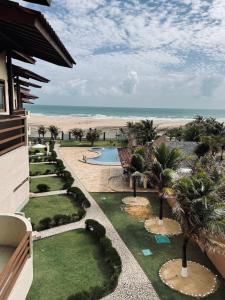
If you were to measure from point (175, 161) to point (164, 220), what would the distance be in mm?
4020

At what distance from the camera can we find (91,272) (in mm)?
13688

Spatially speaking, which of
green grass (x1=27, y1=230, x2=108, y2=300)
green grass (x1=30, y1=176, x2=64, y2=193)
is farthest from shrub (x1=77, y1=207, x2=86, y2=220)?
green grass (x1=30, y1=176, x2=64, y2=193)

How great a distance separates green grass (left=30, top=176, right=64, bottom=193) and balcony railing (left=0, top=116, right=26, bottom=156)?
7.61m

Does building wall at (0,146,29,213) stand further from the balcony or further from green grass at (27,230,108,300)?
the balcony

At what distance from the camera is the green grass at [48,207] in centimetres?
2007

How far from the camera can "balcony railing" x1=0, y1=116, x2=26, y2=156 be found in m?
14.1

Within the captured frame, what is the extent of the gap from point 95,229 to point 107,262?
2.90m

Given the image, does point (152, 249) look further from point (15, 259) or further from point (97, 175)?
point (97, 175)

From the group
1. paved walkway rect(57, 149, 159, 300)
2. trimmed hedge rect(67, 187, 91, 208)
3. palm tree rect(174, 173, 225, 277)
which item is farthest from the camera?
trimmed hedge rect(67, 187, 91, 208)

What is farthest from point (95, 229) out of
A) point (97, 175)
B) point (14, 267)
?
point (97, 175)

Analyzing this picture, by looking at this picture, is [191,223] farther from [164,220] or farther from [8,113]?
[8,113]

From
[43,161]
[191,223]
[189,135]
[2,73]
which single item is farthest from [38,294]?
[189,135]

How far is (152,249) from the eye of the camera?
52.3 ft

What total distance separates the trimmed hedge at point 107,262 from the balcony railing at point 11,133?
6.46 metres
